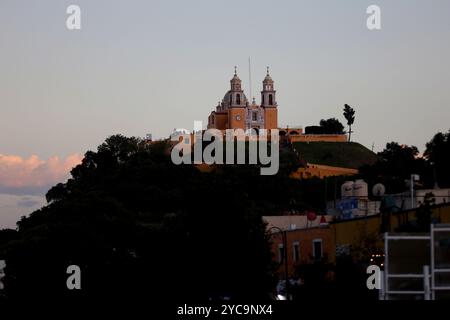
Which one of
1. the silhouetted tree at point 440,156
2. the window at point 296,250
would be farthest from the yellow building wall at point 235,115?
the window at point 296,250

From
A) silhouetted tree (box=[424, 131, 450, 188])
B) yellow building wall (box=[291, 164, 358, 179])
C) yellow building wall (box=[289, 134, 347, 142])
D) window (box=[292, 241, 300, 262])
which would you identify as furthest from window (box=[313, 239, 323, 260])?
yellow building wall (box=[289, 134, 347, 142])

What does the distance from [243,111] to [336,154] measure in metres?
17.3

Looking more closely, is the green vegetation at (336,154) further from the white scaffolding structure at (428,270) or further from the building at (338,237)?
the white scaffolding structure at (428,270)

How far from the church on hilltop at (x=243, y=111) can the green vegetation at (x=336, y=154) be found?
9.74 m

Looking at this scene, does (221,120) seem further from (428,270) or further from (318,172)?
(428,270)

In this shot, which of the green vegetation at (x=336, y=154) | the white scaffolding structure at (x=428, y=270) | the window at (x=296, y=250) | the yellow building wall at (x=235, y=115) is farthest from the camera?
the yellow building wall at (x=235, y=115)

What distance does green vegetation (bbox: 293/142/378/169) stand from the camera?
165 m

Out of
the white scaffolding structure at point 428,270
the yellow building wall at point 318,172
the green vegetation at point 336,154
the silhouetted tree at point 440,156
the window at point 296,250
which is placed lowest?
the white scaffolding structure at point 428,270

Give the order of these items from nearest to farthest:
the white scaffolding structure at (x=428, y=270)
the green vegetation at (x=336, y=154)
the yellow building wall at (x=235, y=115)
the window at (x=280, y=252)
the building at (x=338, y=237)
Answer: the white scaffolding structure at (x=428, y=270), the building at (x=338, y=237), the window at (x=280, y=252), the green vegetation at (x=336, y=154), the yellow building wall at (x=235, y=115)

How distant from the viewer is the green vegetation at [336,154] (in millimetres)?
165375

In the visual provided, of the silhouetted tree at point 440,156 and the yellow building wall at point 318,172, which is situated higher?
the yellow building wall at point 318,172

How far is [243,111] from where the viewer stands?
18375cm
